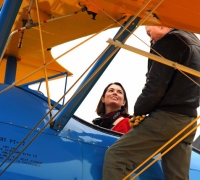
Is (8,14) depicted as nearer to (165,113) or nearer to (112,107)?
(165,113)

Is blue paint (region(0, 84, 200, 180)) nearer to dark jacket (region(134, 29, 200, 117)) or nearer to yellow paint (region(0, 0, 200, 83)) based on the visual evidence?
dark jacket (region(134, 29, 200, 117))

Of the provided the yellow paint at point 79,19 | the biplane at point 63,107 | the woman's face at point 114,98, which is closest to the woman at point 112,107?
the woman's face at point 114,98

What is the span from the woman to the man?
625 mm

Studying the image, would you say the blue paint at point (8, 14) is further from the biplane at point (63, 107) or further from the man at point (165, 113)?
the man at point (165, 113)

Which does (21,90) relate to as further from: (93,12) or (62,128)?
(93,12)

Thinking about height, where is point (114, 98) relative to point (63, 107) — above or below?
above

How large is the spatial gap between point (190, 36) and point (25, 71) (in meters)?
1.75

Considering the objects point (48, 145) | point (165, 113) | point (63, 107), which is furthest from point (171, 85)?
point (48, 145)

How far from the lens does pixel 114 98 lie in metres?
4.92

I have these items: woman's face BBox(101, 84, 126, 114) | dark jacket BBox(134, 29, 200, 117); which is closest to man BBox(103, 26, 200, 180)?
dark jacket BBox(134, 29, 200, 117)

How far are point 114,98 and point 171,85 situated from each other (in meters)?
1.10

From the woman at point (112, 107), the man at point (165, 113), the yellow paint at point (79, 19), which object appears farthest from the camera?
the woman at point (112, 107)

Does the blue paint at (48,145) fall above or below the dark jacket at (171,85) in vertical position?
below

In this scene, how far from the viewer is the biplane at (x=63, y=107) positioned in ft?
11.7
